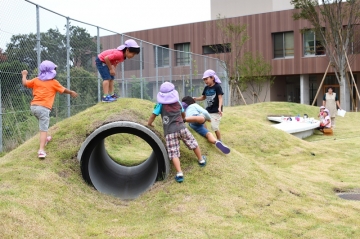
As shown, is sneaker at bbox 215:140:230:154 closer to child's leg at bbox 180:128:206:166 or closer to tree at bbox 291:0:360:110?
child's leg at bbox 180:128:206:166

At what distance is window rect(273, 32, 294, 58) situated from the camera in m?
32.5

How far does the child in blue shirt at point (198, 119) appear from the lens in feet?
24.0

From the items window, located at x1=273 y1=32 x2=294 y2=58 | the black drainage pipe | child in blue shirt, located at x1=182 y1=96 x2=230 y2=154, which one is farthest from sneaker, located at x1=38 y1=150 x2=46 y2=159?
window, located at x1=273 y1=32 x2=294 y2=58

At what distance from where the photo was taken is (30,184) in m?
5.75

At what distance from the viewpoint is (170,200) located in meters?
5.97

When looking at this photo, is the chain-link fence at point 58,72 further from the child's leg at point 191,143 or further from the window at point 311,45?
the window at point 311,45

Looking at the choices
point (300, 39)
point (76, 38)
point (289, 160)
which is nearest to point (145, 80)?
point (76, 38)

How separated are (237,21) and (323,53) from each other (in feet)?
22.2

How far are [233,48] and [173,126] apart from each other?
26375mm

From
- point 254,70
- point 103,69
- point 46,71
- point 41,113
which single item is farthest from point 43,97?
point 254,70

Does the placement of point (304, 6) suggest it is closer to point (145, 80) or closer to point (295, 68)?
point (295, 68)

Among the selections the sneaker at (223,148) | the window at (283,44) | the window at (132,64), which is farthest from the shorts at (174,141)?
the window at (283,44)

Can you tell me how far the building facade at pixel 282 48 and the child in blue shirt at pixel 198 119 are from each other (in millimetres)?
22038

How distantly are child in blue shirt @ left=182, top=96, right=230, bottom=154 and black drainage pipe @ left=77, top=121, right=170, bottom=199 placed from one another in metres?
0.79
